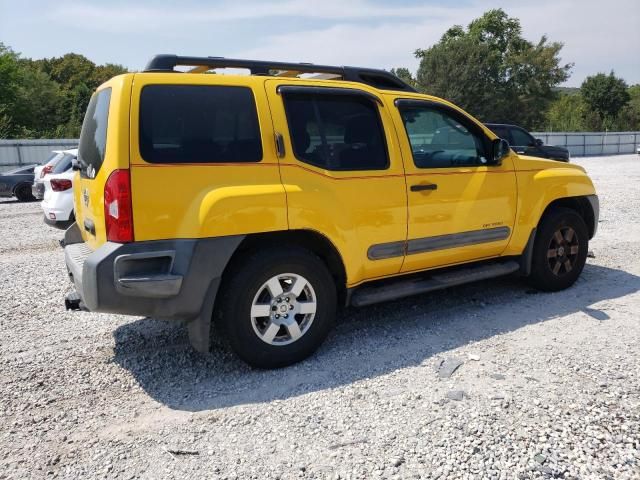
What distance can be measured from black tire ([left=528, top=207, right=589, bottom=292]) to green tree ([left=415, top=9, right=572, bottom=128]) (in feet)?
142

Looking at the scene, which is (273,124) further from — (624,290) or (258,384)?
(624,290)

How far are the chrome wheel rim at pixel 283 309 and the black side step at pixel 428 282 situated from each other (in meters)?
0.47

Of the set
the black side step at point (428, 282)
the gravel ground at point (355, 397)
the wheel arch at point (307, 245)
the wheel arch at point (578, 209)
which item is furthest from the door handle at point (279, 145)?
the wheel arch at point (578, 209)

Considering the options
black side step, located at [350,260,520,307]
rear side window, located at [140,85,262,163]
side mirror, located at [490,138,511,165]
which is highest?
rear side window, located at [140,85,262,163]

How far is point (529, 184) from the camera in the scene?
16.5 feet

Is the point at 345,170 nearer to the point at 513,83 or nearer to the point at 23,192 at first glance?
the point at 23,192

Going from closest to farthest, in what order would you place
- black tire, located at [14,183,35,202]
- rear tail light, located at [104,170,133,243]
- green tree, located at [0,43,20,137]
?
rear tail light, located at [104,170,133,243] → black tire, located at [14,183,35,202] → green tree, located at [0,43,20,137]

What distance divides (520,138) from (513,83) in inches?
1565

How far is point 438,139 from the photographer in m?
4.61

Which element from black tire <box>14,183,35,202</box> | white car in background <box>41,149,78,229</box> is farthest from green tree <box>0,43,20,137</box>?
white car in background <box>41,149,78,229</box>

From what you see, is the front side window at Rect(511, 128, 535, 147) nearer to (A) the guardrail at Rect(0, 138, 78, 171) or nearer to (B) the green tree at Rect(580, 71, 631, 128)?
(A) the guardrail at Rect(0, 138, 78, 171)

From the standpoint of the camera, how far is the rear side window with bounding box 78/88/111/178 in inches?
136

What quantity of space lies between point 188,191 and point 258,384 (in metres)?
1.38

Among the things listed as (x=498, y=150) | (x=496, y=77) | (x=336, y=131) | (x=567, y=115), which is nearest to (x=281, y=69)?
(x=336, y=131)
